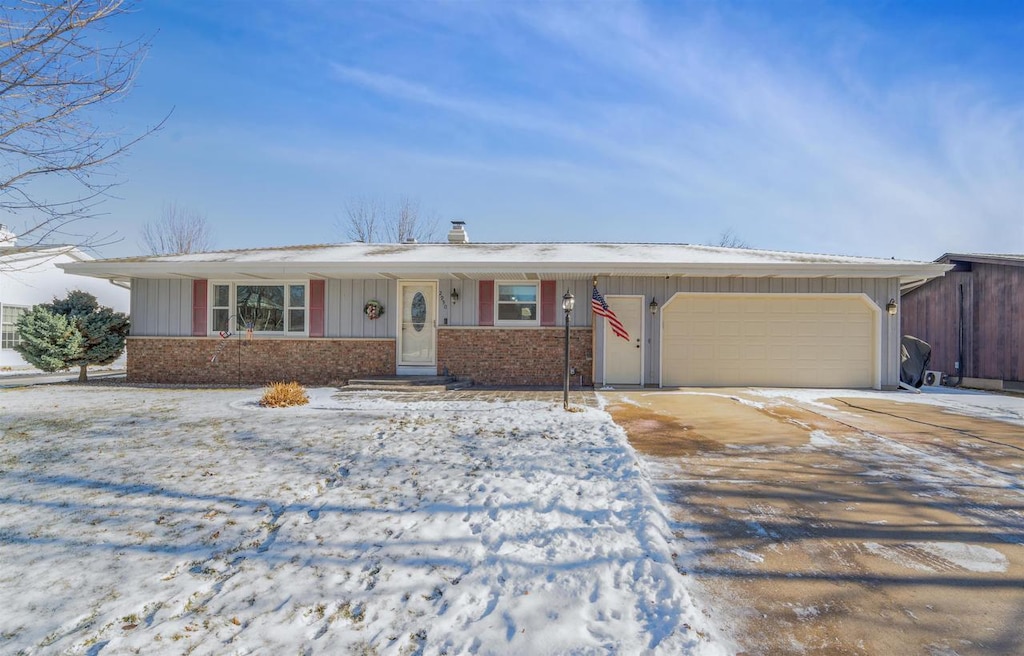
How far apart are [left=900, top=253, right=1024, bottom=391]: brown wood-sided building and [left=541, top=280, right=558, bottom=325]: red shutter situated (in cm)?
892

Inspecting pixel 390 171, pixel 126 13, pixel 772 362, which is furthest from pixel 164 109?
pixel 390 171

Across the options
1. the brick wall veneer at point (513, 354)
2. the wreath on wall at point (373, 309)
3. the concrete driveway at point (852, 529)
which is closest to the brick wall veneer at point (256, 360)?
the wreath on wall at point (373, 309)

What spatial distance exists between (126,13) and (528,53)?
7.21m

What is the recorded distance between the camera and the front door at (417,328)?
35.2 feet

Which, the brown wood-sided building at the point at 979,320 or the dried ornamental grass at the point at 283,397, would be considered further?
the brown wood-sided building at the point at 979,320

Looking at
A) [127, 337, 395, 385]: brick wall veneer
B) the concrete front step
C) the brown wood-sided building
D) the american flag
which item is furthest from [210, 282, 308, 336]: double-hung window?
the brown wood-sided building

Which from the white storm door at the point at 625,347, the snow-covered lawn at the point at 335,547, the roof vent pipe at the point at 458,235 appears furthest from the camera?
the roof vent pipe at the point at 458,235

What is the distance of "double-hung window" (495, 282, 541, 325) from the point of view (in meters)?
10.6

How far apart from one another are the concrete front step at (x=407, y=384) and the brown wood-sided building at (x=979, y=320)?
449 inches

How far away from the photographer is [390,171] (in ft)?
66.7

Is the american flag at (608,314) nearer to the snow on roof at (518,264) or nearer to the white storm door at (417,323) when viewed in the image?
the snow on roof at (518,264)

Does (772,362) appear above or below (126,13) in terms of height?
below

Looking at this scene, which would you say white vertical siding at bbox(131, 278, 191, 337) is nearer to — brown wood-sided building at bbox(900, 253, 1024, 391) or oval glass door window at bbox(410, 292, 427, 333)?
oval glass door window at bbox(410, 292, 427, 333)

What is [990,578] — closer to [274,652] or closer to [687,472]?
[687,472]
